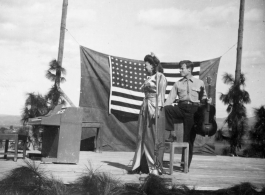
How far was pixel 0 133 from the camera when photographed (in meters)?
5.12

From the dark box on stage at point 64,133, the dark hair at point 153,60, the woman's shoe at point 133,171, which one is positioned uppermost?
the dark hair at point 153,60

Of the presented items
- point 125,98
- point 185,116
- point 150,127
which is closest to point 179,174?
point 150,127

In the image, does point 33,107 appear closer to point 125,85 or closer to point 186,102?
point 125,85

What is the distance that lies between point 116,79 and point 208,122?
3.32 meters

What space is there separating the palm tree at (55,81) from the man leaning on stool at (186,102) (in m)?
3.54

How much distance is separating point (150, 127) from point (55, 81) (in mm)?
4267

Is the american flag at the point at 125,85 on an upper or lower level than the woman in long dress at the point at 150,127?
upper

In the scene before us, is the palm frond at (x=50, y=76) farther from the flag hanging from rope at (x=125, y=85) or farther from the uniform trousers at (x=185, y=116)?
the uniform trousers at (x=185, y=116)

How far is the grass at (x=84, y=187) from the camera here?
2.69 m

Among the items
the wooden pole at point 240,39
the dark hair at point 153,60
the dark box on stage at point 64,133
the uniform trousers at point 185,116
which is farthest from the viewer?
the wooden pole at point 240,39

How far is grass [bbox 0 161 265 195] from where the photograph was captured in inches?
106

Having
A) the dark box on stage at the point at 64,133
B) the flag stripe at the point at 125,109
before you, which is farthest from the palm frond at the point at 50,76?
the dark box on stage at the point at 64,133

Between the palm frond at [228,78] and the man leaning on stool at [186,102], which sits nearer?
the man leaning on stool at [186,102]

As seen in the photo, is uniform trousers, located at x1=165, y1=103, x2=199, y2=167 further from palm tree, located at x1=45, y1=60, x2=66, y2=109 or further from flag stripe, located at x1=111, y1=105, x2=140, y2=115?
palm tree, located at x1=45, y1=60, x2=66, y2=109
